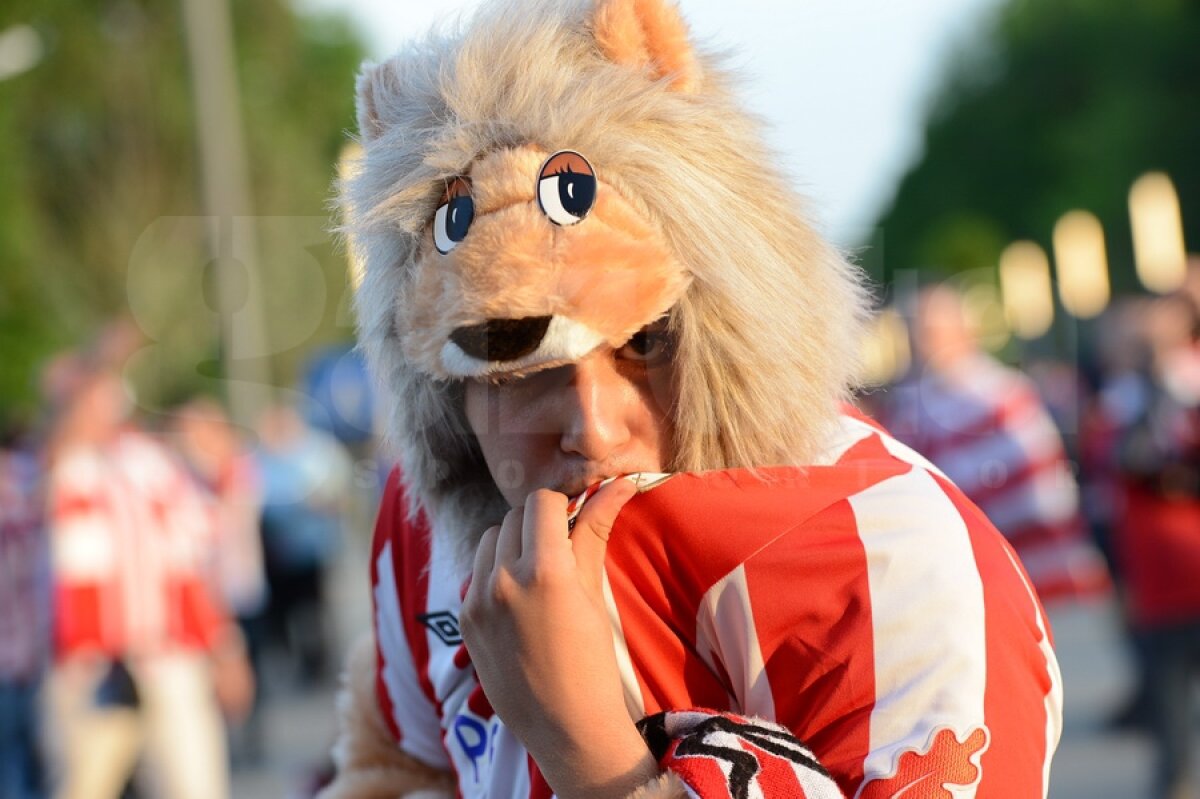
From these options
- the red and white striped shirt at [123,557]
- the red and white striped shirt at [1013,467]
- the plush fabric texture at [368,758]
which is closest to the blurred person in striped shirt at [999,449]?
the red and white striped shirt at [1013,467]

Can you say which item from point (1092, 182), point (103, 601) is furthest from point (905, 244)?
point (103, 601)

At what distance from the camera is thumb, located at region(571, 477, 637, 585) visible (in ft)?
5.41

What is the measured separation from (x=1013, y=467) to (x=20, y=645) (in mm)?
4166

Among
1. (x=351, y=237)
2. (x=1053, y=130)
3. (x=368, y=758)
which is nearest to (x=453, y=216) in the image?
(x=351, y=237)

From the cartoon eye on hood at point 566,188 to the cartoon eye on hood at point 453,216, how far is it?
3.5 inches

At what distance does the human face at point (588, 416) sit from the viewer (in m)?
1.67

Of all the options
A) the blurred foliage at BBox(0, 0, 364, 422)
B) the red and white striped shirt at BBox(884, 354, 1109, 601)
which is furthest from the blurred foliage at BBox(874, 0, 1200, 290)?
the red and white striped shirt at BBox(884, 354, 1109, 601)

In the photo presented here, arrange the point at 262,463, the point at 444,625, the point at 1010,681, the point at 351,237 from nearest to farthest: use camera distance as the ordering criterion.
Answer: the point at 1010,681 < the point at 351,237 < the point at 444,625 < the point at 262,463

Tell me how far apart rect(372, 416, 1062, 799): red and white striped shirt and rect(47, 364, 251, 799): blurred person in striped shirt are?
4.22 metres

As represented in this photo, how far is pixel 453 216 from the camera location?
66.6 inches

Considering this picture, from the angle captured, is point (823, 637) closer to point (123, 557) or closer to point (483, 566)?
point (483, 566)

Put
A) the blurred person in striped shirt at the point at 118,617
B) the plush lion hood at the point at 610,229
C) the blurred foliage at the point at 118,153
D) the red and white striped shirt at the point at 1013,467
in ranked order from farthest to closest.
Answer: the blurred foliage at the point at 118,153 → the red and white striped shirt at the point at 1013,467 → the blurred person in striped shirt at the point at 118,617 → the plush lion hood at the point at 610,229

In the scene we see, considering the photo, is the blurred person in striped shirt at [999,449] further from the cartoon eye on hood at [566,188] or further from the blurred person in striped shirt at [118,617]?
the cartoon eye on hood at [566,188]

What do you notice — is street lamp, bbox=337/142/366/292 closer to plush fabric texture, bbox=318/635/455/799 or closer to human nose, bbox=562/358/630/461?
human nose, bbox=562/358/630/461
